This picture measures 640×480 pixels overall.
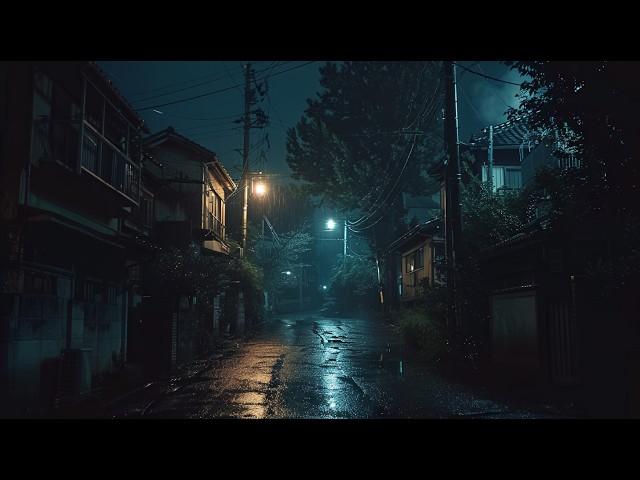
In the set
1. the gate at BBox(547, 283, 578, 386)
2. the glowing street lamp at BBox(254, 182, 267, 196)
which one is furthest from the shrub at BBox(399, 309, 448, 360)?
the glowing street lamp at BBox(254, 182, 267, 196)

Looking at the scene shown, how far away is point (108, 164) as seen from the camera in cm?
1455

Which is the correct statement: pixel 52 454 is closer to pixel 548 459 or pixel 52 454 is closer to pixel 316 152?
pixel 548 459

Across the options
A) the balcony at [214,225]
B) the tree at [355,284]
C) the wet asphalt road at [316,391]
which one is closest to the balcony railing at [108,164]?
the wet asphalt road at [316,391]

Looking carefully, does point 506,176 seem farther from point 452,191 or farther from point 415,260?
A: point 452,191

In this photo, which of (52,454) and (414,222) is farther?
(414,222)

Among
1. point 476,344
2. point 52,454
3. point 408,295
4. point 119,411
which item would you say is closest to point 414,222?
point 408,295

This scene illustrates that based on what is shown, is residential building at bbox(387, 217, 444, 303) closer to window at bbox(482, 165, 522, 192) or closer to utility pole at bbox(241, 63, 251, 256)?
window at bbox(482, 165, 522, 192)

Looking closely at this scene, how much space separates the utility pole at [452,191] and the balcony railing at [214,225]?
737 inches

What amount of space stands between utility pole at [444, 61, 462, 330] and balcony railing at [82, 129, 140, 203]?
9308mm

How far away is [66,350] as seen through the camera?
11.2 meters

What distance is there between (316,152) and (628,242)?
114 feet

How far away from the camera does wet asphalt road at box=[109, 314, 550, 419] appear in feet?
30.5

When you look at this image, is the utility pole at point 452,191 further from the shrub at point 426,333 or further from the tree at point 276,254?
the tree at point 276,254

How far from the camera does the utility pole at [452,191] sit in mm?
14734
